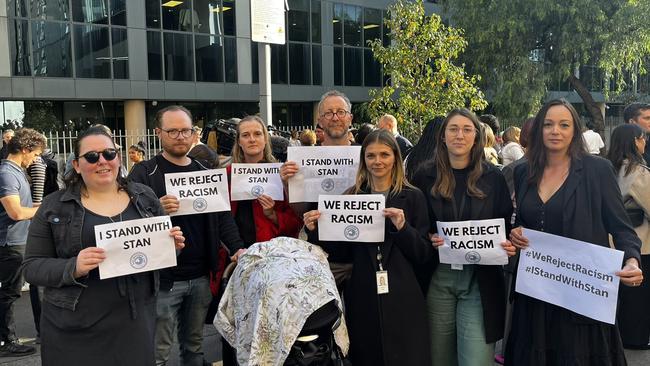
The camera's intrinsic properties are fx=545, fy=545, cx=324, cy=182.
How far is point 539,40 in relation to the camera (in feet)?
75.8

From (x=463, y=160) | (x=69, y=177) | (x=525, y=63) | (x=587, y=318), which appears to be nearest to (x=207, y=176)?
(x=69, y=177)

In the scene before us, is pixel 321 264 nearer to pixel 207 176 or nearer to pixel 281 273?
pixel 281 273

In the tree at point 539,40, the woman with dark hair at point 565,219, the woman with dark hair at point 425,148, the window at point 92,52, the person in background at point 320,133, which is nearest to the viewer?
the woman with dark hair at point 565,219

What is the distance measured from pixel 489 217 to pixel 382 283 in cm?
82

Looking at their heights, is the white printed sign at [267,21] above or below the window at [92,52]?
below

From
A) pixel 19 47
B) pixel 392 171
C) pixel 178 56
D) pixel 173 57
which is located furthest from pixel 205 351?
pixel 178 56

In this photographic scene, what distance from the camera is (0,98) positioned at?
63.8ft

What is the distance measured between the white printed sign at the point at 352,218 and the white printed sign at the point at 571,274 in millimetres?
935

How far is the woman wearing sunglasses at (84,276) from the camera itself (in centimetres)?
298

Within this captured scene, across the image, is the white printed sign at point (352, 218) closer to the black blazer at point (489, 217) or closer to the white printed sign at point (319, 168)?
the black blazer at point (489, 217)

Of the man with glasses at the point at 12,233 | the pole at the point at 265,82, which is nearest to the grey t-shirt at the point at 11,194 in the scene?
the man with glasses at the point at 12,233

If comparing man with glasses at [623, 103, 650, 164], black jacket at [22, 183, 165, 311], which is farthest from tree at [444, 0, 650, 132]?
black jacket at [22, 183, 165, 311]

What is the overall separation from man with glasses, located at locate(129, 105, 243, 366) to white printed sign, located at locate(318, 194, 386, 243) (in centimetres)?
68

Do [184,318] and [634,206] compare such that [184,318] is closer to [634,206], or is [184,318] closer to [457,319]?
[457,319]
